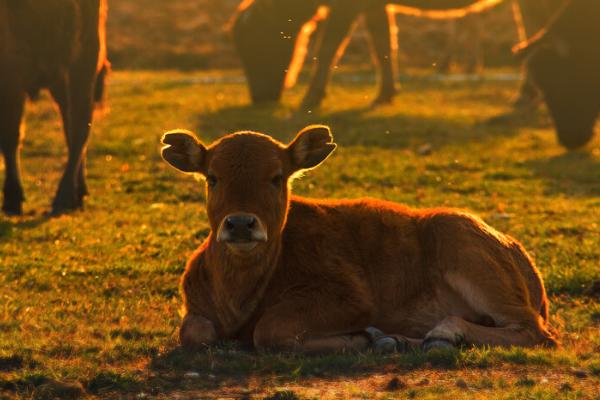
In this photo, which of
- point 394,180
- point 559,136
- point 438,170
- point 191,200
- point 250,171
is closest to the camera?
point 250,171

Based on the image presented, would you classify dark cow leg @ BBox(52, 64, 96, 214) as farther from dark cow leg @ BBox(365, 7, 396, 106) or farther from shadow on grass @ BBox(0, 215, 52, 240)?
dark cow leg @ BBox(365, 7, 396, 106)

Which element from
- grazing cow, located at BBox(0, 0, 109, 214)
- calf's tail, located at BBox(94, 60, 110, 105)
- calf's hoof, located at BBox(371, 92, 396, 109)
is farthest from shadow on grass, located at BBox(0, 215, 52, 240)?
calf's hoof, located at BBox(371, 92, 396, 109)

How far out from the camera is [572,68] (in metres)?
17.1

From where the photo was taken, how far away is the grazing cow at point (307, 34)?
2162 centimetres

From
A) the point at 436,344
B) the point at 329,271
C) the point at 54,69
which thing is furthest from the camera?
the point at 54,69

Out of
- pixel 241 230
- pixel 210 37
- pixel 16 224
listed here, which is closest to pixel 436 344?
pixel 241 230

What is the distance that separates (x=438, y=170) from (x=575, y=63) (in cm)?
354

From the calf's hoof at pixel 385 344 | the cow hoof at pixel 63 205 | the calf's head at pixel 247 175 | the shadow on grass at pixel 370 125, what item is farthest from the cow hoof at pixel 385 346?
the shadow on grass at pixel 370 125

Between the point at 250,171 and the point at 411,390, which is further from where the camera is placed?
the point at 250,171

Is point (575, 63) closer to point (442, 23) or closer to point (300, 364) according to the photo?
point (300, 364)

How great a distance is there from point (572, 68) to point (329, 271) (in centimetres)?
1112

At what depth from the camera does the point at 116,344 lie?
22.5ft

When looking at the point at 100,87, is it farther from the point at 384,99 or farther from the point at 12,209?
the point at 384,99

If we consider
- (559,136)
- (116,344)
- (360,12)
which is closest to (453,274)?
(116,344)
